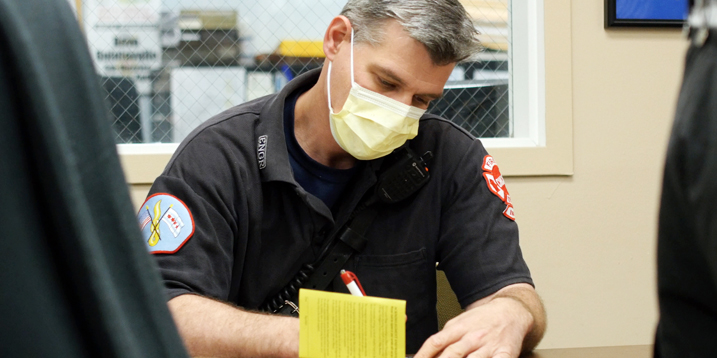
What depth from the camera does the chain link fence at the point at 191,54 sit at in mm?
2070

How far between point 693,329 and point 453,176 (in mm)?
1072

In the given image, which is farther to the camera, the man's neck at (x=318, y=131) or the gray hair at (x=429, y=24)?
the man's neck at (x=318, y=131)

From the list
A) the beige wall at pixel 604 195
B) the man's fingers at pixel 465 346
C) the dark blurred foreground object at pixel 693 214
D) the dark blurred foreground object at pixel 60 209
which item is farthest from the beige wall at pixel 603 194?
the dark blurred foreground object at pixel 60 209

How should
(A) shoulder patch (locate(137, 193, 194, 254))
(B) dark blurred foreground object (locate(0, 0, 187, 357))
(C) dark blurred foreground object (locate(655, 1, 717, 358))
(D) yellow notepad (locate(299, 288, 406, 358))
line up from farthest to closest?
(A) shoulder patch (locate(137, 193, 194, 254)), (D) yellow notepad (locate(299, 288, 406, 358)), (C) dark blurred foreground object (locate(655, 1, 717, 358)), (B) dark blurred foreground object (locate(0, 0, 187, 357))

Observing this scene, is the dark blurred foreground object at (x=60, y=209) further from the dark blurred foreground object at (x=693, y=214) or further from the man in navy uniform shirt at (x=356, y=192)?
the man in navy uniform shirt at (x=356, y=192)

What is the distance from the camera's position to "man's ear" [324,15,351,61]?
147 cm

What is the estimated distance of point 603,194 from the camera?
2.17 meters

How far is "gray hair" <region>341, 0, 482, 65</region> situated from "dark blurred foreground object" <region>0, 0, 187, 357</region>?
3.79ft

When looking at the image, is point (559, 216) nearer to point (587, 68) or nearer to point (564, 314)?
point (564, 314)

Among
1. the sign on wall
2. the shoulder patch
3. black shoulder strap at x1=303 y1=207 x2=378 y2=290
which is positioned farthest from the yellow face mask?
the sign on wall

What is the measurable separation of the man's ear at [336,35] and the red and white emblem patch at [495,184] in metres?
0.48

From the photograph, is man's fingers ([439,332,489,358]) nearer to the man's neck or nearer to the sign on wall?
the man's neck

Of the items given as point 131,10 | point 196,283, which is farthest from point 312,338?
point 131,10

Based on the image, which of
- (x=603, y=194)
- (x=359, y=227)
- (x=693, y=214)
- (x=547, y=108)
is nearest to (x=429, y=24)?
(x=359, y=227)
